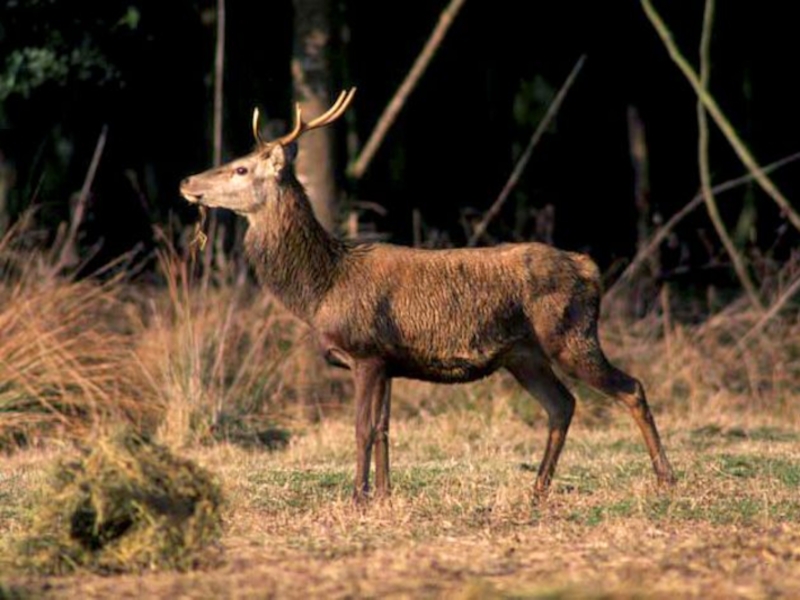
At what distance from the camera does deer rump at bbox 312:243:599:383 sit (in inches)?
403

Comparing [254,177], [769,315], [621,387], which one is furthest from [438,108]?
[621,387]

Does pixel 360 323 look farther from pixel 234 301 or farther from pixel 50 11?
pixel 50 11

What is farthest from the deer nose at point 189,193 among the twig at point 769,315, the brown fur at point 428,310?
the twig at point 769,315

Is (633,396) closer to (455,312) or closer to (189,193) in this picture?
(455,312)

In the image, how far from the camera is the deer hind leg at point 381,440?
10.1 metres

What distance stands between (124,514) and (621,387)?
381cm

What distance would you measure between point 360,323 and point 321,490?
3.14 feet

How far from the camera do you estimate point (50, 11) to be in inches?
690

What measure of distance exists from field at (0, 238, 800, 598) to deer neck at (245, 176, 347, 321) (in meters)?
1.07

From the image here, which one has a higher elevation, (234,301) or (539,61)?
(539,61)

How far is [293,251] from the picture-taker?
1059 centimetres

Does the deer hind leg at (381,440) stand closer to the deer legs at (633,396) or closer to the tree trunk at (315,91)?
the deer legs at (633,396)

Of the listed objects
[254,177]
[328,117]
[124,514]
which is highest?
[328,117]

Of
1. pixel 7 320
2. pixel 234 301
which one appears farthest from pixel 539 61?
pixel 7 320
